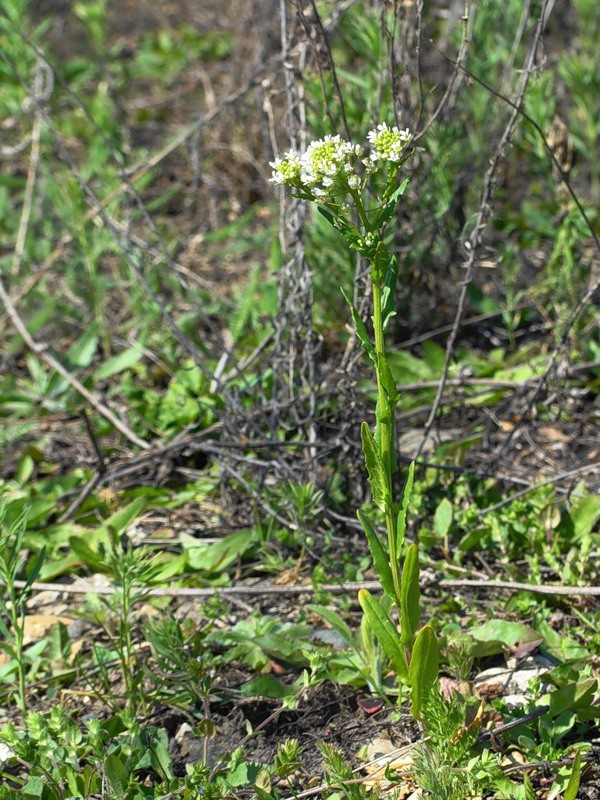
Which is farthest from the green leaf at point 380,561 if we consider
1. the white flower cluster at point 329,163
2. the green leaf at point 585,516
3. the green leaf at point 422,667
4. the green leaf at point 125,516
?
the green leaf at point 125,516

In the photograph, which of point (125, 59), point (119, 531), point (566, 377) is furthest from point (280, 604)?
point (125, 59)

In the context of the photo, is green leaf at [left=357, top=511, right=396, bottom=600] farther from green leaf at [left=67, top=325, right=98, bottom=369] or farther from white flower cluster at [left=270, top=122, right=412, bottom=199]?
green leaf at [left=67, top=325, right=98, bottom=369]

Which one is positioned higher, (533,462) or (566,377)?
(566,377)

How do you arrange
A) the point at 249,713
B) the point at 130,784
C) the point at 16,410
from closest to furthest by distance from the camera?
the point at 130,784 < the point at 249,713 < the point at 16,410

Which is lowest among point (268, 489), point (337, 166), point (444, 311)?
point (268, 489)

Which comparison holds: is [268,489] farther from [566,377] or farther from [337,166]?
[337,166]

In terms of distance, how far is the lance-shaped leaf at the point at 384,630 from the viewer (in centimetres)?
187

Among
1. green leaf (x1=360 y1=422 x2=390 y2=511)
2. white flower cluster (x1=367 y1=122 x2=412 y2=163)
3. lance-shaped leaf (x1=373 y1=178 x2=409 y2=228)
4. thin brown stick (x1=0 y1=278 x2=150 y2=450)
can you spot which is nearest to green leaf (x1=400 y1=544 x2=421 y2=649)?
green leaf (x1=360 y1=422 x2=390 y2=511)

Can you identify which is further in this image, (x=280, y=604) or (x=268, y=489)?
(x=268, y=489)

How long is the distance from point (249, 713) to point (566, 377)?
58.4 inches

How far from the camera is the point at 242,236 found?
4.31 metres

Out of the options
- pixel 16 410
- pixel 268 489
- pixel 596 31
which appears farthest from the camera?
pixel 596 31

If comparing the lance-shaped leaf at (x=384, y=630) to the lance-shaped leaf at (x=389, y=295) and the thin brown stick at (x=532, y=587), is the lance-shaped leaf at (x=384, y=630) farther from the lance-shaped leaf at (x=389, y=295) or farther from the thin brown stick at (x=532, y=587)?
the lance-shaped leaf at (x=389, y=295)

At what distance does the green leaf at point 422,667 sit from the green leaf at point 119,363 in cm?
206
